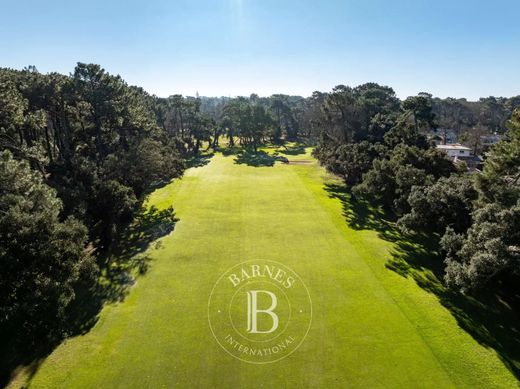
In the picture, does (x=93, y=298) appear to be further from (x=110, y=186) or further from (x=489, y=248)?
(x=489, y=248)

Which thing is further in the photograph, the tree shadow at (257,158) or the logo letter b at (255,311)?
the tree shadow at (257,158)

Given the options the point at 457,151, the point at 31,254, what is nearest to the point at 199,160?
the point at 457,151

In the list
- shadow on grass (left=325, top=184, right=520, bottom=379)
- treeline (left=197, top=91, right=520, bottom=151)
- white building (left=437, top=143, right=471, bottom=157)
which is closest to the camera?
shadow on grass (left=325, top=184, right=520, bottom=379)

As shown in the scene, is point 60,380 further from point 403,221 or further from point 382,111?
point 382,111

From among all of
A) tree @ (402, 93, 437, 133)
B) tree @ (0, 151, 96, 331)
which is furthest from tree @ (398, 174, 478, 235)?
tree @ (402, 93, 437, 133)

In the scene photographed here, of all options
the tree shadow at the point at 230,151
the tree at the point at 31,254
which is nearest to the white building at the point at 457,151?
the tree shadow at the point at 230,151

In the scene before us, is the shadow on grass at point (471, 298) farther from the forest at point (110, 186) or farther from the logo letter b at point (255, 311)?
the logo letter b at point (255, 311)

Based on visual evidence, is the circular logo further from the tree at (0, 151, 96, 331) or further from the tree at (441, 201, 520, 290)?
the tree at (441, 201, 520, 290)

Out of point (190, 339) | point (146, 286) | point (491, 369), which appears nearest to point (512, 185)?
point (491, 369)

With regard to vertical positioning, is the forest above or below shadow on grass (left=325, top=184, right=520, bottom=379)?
above
